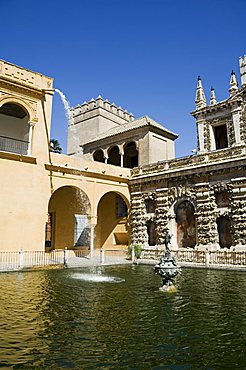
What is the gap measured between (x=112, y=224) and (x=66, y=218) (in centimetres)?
425

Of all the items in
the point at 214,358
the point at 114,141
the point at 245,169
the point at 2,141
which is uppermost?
the point at 114,141

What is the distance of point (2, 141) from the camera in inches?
810

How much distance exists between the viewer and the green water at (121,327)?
430 cm

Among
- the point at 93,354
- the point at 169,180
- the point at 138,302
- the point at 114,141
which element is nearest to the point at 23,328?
the point at 93,354

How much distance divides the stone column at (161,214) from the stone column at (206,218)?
250 centimetres

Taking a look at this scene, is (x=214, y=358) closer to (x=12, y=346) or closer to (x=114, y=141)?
(x=12, y=346)

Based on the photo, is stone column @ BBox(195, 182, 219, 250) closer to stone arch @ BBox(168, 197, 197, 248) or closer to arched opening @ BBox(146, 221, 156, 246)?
stone arch @ BBox(168, 197, 197, 248)

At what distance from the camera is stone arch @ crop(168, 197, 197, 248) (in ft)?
65.3

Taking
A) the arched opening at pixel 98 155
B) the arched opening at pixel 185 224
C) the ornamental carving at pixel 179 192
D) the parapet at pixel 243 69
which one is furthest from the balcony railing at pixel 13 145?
the parapet at pixel 243 69

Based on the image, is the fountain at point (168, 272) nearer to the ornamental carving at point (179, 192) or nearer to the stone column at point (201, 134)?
the ornamental carving at point (179, 192)

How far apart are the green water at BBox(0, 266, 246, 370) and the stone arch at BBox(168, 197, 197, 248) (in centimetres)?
958

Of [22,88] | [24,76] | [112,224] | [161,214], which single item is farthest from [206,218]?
[24,76]

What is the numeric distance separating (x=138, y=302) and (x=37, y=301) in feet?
8.61

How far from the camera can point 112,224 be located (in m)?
25.8
